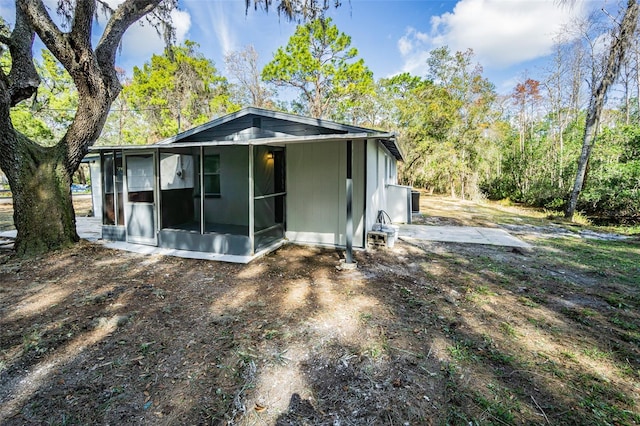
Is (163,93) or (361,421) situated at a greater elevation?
(163,93)

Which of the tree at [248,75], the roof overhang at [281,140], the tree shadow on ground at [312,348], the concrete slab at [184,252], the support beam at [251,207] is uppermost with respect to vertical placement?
the tree at [248,75]

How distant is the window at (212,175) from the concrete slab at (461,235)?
4796mm

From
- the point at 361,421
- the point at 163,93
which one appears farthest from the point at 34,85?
the point at 163,93

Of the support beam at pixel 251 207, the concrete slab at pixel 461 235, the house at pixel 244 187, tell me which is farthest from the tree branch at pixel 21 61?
the concrete slab at pixel 461 235

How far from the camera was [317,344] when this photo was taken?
9.20ft

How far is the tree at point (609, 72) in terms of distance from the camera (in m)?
8.93

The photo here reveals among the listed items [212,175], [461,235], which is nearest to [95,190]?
[212,175]

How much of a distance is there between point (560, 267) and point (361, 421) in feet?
16.7

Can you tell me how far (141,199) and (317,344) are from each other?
5553mm

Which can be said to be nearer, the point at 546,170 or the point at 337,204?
the point at 337,204

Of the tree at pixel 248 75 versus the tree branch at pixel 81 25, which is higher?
the tree at pixel 248 75

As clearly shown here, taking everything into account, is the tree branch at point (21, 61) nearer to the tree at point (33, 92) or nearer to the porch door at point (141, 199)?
the tree at point (33, 92)

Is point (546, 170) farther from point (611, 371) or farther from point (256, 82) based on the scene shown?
point (256, 82)

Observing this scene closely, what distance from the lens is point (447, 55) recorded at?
53.4 ft
